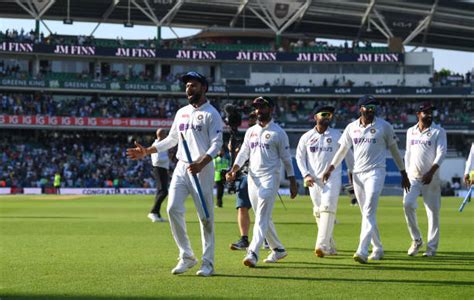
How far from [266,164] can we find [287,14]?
A: 2411 inches

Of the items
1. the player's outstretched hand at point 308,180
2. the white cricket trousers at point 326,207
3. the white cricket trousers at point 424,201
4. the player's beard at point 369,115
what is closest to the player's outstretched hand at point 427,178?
the white cricket trousers at point 424,201

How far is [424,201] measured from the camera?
1401cm

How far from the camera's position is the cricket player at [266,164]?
11.9 meters

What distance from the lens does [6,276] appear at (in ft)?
34.1

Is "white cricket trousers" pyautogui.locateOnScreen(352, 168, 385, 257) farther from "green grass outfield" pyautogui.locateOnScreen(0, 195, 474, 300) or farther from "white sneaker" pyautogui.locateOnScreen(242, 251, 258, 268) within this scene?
"white sneaker" pyautogui.locateOnScreen(242, 251, 258, 268)

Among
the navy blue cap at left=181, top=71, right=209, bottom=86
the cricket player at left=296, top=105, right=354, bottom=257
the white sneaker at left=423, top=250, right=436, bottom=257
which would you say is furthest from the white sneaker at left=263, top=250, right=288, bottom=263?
the navy blue cap at left=181, top=71, right=209, bottom=86

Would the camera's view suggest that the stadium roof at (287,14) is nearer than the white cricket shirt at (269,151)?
No

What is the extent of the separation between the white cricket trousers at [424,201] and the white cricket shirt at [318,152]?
1.10m

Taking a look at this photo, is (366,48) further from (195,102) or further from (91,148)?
(195,102)

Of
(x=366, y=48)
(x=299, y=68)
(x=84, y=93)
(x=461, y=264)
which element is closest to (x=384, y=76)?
(x=366, y=48)

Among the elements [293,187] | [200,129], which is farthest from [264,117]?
[200,129]

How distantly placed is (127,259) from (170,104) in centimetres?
5935

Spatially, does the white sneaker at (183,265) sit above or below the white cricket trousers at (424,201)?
below

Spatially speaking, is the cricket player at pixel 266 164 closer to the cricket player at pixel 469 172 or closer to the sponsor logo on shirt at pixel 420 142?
the sponsor logo on shirt at pixel 420 142
